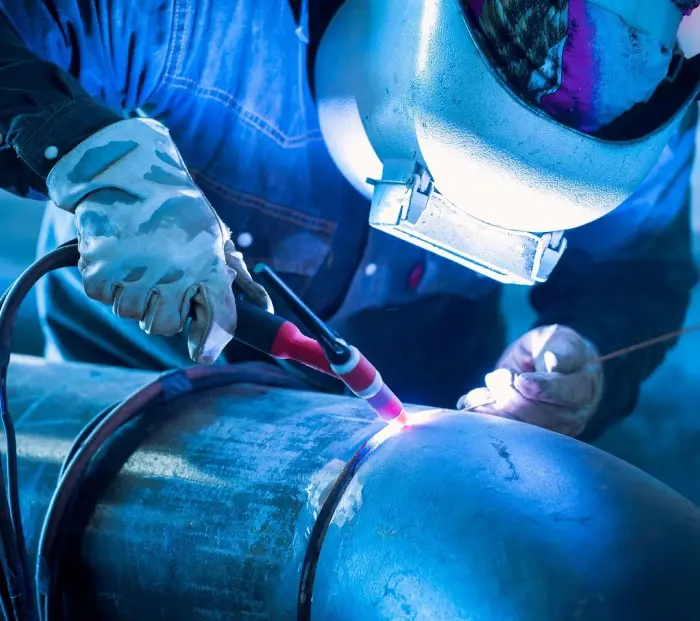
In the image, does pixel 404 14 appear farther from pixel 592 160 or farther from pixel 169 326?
pixel 169 326

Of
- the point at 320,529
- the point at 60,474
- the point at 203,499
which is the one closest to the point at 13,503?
the point at 60,474

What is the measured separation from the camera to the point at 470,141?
0.69 meters

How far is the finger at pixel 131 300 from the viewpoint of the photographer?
A: 64cm

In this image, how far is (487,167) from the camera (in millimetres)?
704

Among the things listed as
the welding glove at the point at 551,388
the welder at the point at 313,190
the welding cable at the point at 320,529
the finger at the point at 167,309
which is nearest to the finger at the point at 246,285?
the welder at the point at 313,190

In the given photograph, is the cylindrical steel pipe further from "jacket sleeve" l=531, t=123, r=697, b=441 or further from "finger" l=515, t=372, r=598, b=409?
"jacket sleeve" l=531, t=123, r=697, b=441

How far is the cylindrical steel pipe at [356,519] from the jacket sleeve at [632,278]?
2.36 ft

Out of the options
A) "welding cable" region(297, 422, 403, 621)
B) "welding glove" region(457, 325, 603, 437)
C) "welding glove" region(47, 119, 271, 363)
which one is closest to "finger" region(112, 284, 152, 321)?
"welding glove" region(47, 119, 271, 363)

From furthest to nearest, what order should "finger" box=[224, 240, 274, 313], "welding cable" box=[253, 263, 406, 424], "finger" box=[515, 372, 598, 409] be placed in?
"finger" box=[515, 372, 598, 409] → "finger" box=[224, 240, 274, 313] → "welding cable" box=[253, 263, 406, 424]

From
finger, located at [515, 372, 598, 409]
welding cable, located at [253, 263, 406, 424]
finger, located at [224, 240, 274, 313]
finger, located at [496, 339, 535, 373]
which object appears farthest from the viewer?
finger, located at [496, 339, 535, 373]

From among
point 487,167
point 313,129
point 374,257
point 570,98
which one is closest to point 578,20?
point 570,98

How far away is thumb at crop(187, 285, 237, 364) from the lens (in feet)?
2.14

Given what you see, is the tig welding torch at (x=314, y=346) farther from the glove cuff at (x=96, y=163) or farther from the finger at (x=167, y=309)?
the glove cuff at (x=96, y=163)

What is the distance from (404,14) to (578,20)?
193 millimetres
